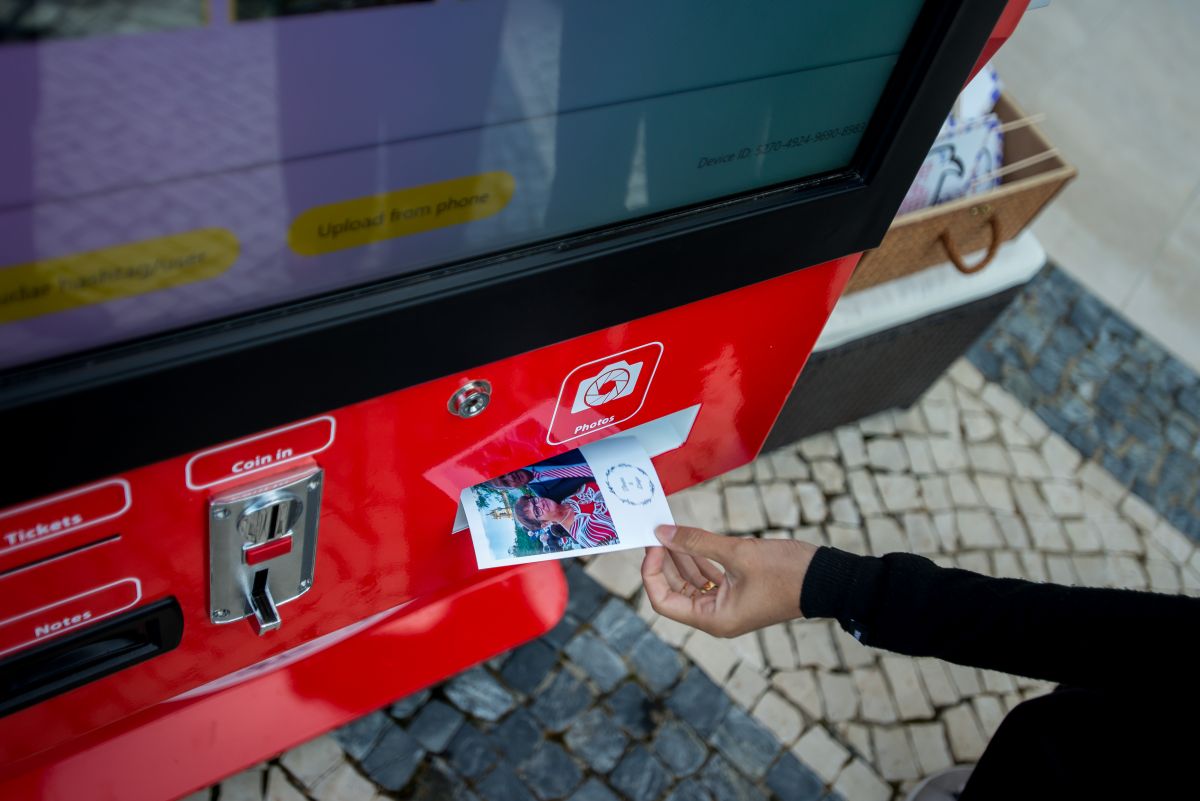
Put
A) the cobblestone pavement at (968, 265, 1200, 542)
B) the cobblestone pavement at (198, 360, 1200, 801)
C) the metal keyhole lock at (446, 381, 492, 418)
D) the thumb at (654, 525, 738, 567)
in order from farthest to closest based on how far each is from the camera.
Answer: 1. the cobblestone pavement at (968, 265, 1200, 542)
2. the cobblestone pavement at (198, 360, 1200, 801)
3. the thumb at (654, 525, 738, 567)
4. the metal keyhole lock at (446, 381, 492, 418)

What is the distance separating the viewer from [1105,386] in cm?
300

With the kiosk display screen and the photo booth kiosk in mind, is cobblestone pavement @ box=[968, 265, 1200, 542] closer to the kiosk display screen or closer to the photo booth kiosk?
the photo booth kiosk

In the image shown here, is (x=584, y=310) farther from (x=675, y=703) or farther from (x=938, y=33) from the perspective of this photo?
(x=675, y=703)

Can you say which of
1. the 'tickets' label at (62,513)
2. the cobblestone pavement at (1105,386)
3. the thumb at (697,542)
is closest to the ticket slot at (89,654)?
the 'tickets' label at (62,513)

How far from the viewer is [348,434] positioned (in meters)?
1.03

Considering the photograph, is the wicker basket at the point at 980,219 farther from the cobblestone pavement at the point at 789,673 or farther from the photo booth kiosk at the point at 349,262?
the photo booth kiosk at the point at 349,262

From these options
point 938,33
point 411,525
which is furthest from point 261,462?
point 938,33

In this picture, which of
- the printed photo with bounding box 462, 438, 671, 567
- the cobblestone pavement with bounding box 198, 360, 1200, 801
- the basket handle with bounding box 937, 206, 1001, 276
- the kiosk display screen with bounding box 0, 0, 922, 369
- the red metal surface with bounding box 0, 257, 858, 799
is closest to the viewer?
the kiosk display screen with bounding box 0, 0, 922, 369

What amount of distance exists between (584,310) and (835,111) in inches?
14.9

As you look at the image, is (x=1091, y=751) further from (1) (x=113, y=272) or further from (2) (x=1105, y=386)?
(2) (x=1105, y=386)

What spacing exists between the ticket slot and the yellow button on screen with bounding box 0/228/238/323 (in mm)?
446

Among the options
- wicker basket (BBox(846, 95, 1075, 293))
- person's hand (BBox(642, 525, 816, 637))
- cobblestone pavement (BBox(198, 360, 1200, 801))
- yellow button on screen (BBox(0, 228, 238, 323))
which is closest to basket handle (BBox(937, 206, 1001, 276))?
wicker basket (BBox(846, 95, 1075, 293))

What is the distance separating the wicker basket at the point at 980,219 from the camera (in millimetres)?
2066

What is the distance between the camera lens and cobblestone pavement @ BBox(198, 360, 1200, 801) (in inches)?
79.7
